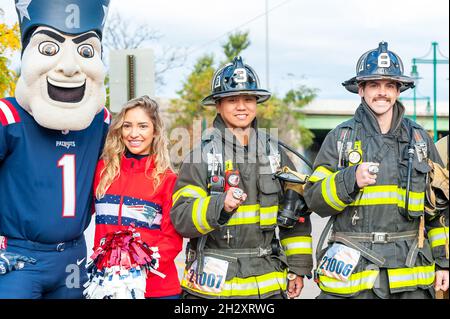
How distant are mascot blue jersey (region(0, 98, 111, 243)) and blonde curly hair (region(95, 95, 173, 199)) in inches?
7.3

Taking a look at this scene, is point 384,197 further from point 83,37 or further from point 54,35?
point 54,35

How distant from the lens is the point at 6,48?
9484mm

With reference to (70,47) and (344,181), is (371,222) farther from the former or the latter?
(70,47)

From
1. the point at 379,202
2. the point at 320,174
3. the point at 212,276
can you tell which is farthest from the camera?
the point at 320,174

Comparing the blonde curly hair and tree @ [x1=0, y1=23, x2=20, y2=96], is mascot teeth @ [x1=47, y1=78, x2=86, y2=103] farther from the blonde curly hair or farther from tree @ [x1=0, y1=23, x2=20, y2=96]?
tree @ [x1=0, y1=23, x2=20, y2=96]

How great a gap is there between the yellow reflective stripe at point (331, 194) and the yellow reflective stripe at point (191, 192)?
2.57 ft

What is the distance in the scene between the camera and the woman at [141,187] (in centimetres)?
442

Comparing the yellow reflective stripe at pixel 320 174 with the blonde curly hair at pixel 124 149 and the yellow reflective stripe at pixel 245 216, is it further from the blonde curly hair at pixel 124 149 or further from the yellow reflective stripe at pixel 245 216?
the blonde curly hair at pixel 124 149

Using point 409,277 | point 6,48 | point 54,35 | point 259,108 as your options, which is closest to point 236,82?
point 54,35

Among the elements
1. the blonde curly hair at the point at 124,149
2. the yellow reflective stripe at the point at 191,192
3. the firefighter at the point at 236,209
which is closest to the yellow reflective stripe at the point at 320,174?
the firefighter at the point at 236,209

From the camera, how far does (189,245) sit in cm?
459

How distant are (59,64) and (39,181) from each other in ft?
2.69
